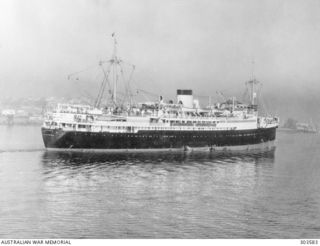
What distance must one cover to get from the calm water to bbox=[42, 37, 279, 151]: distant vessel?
479 cm

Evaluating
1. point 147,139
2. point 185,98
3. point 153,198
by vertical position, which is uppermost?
point 185,98

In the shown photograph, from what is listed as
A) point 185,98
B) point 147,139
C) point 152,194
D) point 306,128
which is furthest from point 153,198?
point 306,128

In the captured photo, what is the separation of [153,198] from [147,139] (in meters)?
23.4

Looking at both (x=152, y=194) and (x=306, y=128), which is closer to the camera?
(x=152, y=194)

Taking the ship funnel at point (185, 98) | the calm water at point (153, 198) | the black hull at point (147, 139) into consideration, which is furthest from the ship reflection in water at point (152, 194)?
the ship funnel at point (185, 98)

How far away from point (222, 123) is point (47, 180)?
96.6 ft

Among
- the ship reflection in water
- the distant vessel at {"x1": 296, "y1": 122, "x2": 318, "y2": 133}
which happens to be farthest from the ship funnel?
the distant vessel at {"x1": 296, "y1": 122, "x2": 318, "y2": 133}

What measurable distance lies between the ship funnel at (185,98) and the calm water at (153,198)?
635 inches

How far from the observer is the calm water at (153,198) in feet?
60.8

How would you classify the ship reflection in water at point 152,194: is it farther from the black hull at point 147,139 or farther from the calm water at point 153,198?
the black hull at point 147,139

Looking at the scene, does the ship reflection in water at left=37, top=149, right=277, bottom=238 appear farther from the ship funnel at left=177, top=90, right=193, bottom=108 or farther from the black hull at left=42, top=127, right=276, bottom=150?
the ship funnel at left=177, top=90, right=193, bottom=108

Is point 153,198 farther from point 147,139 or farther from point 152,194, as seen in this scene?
point 147,139

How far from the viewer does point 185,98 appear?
5572 centimetres

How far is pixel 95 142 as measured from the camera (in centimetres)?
4509
